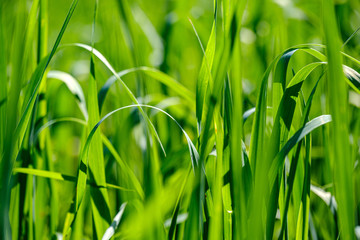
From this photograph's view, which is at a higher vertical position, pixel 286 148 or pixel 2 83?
pixel 2 83

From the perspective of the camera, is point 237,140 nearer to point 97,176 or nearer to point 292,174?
point 292,174

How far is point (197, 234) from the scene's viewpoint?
1.52 ft

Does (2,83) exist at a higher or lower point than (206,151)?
higher

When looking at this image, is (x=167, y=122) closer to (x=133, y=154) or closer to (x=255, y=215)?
(x=133, y=154)

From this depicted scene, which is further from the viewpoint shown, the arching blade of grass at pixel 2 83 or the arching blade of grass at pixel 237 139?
the arching blade of grass at pixel 2 83

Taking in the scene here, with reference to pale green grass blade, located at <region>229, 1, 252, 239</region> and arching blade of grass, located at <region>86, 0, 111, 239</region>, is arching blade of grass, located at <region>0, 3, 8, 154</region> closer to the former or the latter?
arching blade of grass, located at <region>86, 0, 111, 239</region>

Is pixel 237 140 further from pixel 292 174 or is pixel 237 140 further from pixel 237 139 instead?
pixel 292 174

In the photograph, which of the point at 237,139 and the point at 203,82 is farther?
the point at 203,82

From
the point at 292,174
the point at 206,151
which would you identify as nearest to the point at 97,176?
the point at 206,151

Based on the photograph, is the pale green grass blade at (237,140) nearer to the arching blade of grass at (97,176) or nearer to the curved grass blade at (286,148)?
the curved grass blade at (286,148)

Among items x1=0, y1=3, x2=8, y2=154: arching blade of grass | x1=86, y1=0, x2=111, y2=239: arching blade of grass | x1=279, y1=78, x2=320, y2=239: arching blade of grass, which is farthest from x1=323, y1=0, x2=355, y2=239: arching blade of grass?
x1=0, y1=3, x2=8, y2=154: arching blade of grass

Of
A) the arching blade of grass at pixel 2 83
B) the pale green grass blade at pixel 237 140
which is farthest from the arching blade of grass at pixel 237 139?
the arching blade of grass at pixel 2 83

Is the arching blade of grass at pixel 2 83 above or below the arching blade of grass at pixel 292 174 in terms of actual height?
above

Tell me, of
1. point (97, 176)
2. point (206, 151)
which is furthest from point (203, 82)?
point (97, 176)
